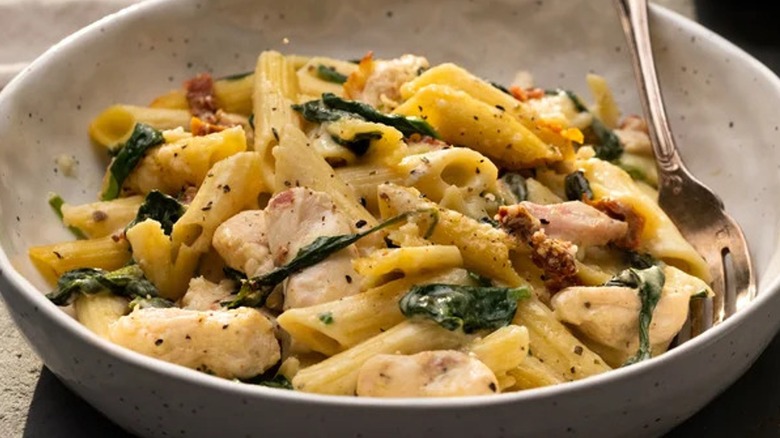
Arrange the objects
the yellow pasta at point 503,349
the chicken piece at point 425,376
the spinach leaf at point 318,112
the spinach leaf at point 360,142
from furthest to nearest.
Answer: the spinach leaf at point 318,112, the spinach leaf at point 360,142, the yellow pasta at point 503,349, the chicken piece at point 425,376

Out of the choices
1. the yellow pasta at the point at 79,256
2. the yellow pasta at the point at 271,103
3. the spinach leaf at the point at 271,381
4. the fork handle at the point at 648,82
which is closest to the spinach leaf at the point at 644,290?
the fork handle at the point at 648,82

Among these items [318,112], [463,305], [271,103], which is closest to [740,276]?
[463,305]

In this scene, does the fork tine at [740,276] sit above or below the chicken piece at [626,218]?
below

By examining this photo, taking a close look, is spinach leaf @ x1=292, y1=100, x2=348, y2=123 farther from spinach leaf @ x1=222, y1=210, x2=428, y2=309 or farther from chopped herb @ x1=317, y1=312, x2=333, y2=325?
chopped herb @ x1=317, y1=312, x2=333, y2=325

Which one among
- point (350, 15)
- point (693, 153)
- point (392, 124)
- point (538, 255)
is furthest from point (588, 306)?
point (350, 15)

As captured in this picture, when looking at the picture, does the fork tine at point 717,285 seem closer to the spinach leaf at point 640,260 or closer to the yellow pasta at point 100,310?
the spinach leaf at point 640,260

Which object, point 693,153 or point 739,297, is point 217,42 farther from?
point 739,297

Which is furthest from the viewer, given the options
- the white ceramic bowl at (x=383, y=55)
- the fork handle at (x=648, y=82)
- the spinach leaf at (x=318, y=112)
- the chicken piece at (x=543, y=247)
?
the fork handle at (x=648, y=82)
